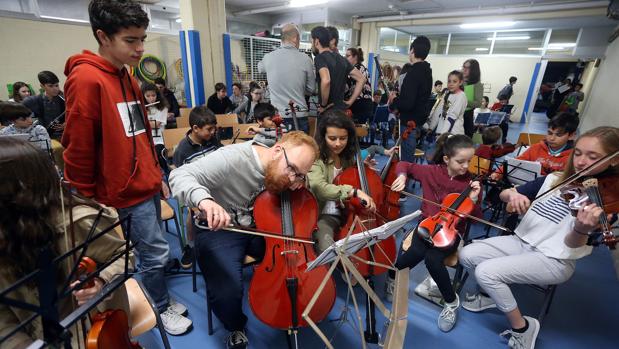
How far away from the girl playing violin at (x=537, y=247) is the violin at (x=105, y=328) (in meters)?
1.56

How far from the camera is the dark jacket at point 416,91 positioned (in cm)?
273

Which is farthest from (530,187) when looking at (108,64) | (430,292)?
(108,64)

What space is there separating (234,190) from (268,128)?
48.2 inches

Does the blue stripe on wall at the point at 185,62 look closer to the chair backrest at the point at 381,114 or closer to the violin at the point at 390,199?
the chair backrest at the point at 381,114

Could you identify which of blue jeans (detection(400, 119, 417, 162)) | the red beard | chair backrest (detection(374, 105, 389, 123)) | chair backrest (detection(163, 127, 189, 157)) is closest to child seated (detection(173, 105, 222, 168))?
chair backrest (detection(163, 127, 189, 157))

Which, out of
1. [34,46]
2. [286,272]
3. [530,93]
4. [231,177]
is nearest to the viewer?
[286,272]

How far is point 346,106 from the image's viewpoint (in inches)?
115

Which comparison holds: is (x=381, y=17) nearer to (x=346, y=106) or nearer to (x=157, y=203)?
(x=346, y=106)

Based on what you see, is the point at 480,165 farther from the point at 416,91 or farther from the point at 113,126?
the point at 113,126

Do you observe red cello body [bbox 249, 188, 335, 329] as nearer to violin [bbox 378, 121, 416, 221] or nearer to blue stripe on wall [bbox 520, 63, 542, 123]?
violin [bbox 378, 121, 416, 221]

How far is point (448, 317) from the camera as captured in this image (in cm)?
161

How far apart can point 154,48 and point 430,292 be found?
6754 mm

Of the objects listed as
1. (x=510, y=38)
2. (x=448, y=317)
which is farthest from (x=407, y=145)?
(x=510, y=38)

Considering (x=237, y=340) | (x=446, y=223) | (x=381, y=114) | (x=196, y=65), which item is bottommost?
(x=237, y=340)
